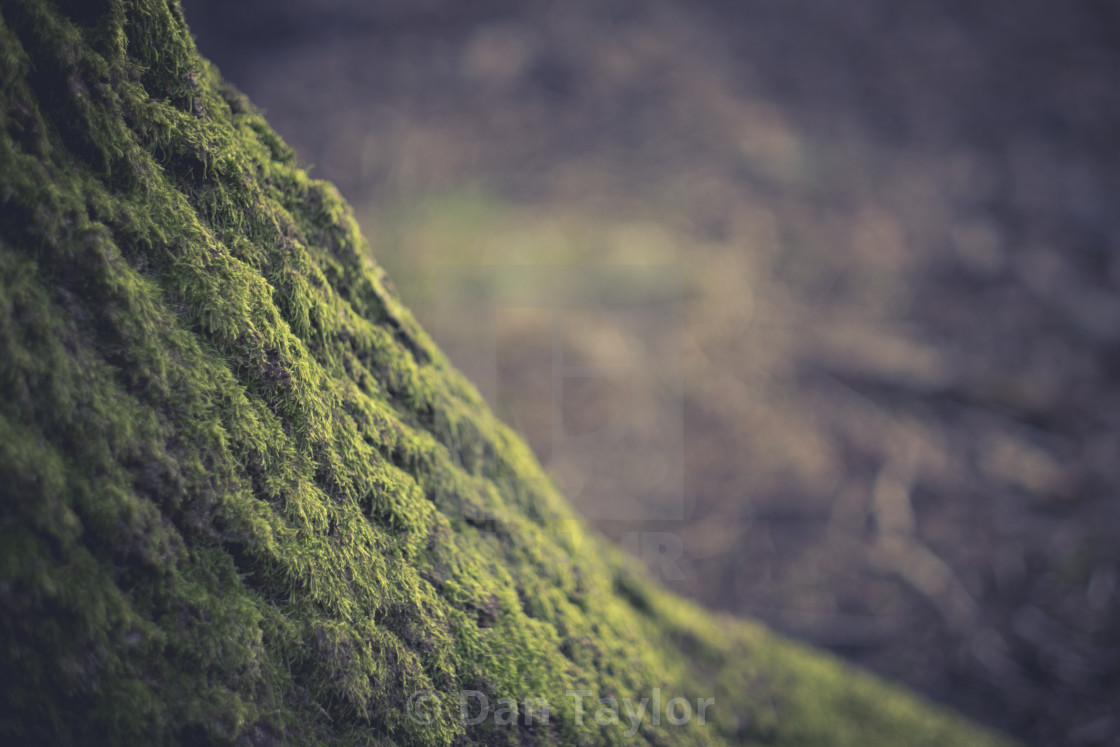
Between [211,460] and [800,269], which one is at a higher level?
[800,269]

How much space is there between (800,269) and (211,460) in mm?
5698

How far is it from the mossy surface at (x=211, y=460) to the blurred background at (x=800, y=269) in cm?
304

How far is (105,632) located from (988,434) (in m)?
5.23

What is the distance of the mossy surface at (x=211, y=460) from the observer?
723 mm

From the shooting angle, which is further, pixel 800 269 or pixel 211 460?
pixel 800 269

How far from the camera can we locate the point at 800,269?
226 inches

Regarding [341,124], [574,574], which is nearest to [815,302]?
[574,574]

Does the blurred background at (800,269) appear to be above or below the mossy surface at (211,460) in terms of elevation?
above

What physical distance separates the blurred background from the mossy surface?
120 inches

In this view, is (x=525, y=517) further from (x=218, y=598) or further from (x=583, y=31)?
(x=583, y=31)

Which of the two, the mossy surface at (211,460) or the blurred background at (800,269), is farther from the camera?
the blurred background at (800,269)

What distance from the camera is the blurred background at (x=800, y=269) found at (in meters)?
3.85

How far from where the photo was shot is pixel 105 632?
74 cm

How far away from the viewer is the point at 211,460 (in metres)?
0.88
